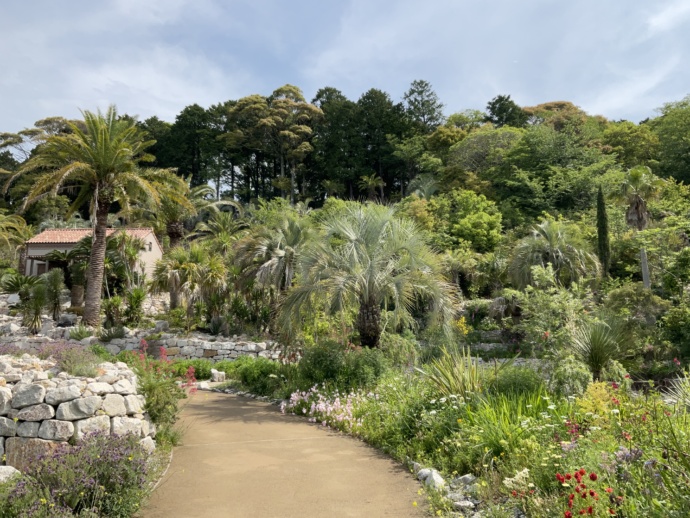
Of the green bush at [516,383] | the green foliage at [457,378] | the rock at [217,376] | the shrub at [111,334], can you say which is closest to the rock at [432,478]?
the green foliage at [457,378]

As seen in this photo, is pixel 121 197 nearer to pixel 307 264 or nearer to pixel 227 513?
pixel 307 264

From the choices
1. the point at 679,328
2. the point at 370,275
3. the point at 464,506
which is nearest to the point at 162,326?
the point at 370,275

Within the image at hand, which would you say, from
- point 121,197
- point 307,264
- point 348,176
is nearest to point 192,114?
point 348,176

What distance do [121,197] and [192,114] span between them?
3150 centimetres

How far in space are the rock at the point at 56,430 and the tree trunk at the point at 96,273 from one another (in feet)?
53.8

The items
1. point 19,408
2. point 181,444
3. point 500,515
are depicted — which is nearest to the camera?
point 500,515

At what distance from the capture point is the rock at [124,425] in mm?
6018

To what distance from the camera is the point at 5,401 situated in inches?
232

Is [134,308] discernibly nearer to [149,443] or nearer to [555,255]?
[149,443]

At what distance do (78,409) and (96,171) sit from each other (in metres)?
16.8

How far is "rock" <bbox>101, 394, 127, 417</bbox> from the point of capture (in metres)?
6.08

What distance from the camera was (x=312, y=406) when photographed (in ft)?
30.2

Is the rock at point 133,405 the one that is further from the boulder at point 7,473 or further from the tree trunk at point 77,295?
the tree trunk at point 77,295

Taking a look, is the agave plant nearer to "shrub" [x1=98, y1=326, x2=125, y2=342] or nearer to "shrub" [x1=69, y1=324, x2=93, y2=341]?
"shrub" [x1=98, y1=326, x2=125, y2=342]
